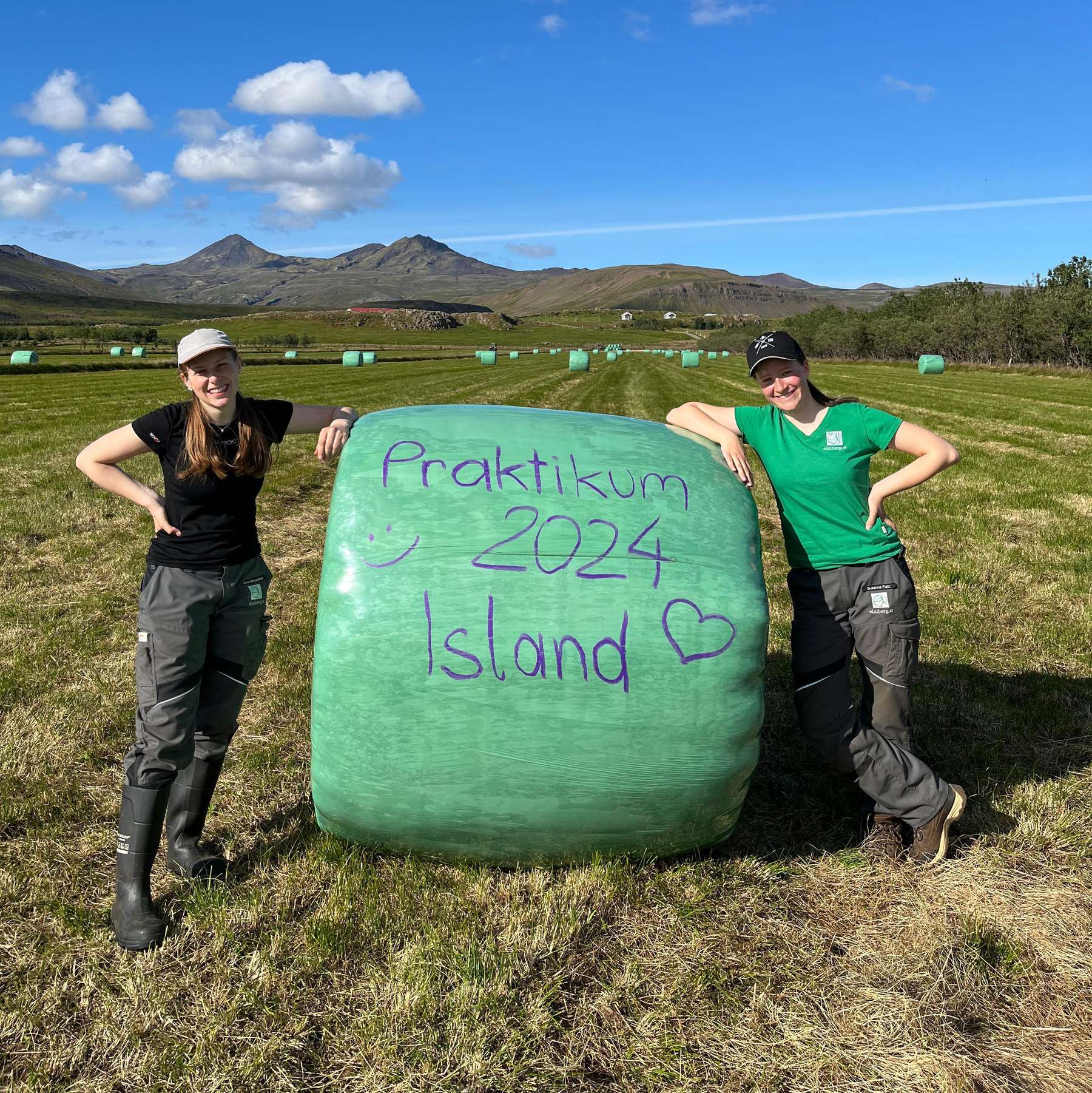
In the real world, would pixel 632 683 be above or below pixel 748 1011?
above

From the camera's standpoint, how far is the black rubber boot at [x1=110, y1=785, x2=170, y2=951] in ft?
11.1

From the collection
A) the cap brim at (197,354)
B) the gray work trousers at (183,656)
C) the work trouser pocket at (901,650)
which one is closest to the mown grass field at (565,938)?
the gray work trousers at (183,656)

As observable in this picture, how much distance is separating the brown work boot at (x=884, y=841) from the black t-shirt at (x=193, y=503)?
320 cm

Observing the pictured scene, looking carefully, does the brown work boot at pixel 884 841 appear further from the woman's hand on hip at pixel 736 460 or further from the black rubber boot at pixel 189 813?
the black rubber boot at pixel 189 813

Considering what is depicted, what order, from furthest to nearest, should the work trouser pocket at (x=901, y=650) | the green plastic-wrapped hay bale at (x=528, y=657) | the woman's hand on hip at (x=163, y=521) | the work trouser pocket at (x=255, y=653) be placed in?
the work trouser pocket at (x=901, y=650) < the work trouser pocket at (x=255, y=653) < the woman's hand on hip at (x=163, y=521) < the green plastic-wrapped hay bale at (x=528, y=657)

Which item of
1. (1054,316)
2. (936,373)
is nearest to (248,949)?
(936,373)

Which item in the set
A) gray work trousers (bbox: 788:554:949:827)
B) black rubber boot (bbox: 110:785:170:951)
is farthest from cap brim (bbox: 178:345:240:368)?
gray work trousers (bbox: 788:554:949:827)

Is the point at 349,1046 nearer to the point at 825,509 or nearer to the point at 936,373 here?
the point at 825,509

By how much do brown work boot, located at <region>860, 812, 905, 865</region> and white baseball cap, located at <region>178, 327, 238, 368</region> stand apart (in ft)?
11.8

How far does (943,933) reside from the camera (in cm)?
343

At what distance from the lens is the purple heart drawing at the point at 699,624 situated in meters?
3.31

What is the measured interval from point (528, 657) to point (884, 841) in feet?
6.76

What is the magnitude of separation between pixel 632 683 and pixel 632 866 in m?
1.06

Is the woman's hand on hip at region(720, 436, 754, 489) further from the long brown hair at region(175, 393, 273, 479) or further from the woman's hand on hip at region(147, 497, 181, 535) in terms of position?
the woman's hand on hip at region(147, 497, 181, 535)
